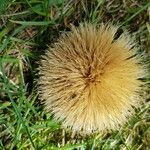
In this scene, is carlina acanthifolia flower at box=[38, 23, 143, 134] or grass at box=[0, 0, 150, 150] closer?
carlina acanthifolia flower at box=[38, 23, 143, 134]

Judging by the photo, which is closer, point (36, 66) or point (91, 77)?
point (91, 77)

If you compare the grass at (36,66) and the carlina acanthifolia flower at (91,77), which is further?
the grass at (36,66)

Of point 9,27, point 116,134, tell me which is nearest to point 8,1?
point 9,27

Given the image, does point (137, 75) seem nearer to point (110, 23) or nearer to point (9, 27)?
point (110, 23)
